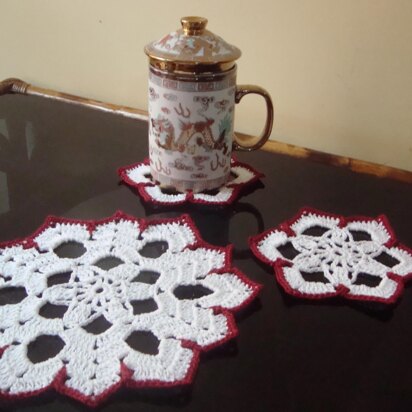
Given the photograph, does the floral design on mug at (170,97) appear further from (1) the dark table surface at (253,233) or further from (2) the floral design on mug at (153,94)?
(1) the dark table surface at (253,233)

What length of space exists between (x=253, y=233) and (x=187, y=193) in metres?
0.10

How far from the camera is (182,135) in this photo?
0.56m

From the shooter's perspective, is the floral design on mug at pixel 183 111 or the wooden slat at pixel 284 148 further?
the wooden slat at pixel 284 148

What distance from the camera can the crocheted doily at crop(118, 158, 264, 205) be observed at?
1.91ft

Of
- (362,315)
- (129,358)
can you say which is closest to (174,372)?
(129,358)

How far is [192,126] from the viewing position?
55cm

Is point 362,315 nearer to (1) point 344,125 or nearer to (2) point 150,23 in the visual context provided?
(1) point 344,125

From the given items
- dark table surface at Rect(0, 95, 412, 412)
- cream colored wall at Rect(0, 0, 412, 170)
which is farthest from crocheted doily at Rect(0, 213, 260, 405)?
cream colored wall at Rect(0, 0, 412, 170)

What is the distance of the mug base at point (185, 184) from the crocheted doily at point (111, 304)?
6 cm

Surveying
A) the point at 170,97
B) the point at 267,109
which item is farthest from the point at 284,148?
the point at 170,97

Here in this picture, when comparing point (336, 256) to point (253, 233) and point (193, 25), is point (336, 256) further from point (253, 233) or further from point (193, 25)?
point (193, 25)

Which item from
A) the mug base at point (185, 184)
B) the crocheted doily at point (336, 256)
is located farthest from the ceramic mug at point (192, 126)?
the crocheted doily at point (336, 256)

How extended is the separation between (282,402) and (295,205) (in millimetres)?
279

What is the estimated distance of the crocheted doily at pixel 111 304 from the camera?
1.21 ft
